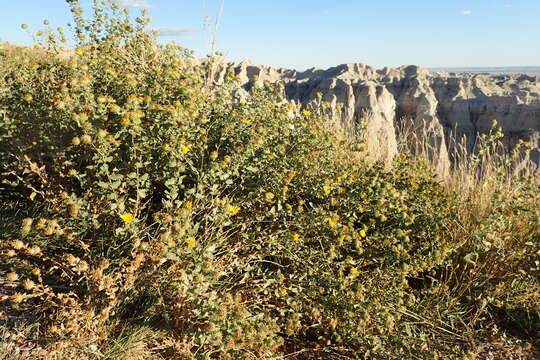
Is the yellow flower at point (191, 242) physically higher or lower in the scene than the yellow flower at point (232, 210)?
lower

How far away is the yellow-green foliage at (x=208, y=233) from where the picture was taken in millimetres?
1795

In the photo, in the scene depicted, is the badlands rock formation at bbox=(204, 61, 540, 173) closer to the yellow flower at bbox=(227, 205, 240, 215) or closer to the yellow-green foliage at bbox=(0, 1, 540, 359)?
the yellow-green foliage at bbox=(0, 1, 540, 359)

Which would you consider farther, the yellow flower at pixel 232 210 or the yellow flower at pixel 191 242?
the yellow flower at pixel 232 210

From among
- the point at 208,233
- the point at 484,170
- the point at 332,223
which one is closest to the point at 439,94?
the point at 484,170

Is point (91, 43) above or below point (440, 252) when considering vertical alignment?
above

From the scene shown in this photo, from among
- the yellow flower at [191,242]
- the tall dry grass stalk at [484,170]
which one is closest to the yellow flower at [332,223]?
the yellow flower at [191,242]

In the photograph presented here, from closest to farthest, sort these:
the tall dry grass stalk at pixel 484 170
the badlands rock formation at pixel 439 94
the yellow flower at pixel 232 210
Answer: the yellow flower at pixel 232 210
the tall dry grass stalk at pixel 484 170
the badlands rock formation at pixel 439 94

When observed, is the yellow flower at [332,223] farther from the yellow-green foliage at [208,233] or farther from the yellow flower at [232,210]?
the yellow flower at [232,210]

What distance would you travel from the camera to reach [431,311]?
2414mm

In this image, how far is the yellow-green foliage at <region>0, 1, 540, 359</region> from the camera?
1795 millimetres

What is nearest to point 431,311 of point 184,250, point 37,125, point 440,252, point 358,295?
point 440,252

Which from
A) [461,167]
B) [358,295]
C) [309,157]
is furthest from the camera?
[461,167]

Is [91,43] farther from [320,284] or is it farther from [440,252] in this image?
[440,252]

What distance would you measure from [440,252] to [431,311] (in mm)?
394
